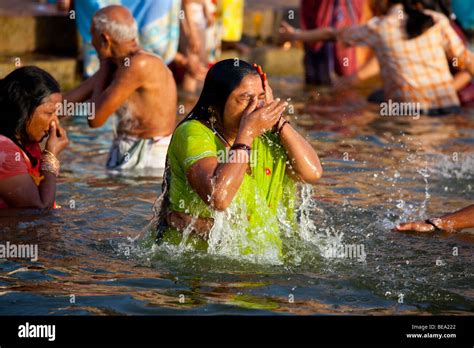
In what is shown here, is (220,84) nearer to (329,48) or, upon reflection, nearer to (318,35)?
(318,35)

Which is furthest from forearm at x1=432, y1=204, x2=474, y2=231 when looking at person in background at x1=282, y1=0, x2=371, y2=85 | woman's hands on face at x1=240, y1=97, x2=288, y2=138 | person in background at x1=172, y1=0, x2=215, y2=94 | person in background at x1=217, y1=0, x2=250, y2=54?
person in background at x1=217, y1=0, x2=250, y2=54

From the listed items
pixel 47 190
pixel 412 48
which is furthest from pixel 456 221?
pixel 412 48

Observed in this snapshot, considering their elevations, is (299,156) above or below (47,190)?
above

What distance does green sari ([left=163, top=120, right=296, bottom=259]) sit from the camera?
208 inches

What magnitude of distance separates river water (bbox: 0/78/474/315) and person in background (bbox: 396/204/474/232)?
2.9 inches

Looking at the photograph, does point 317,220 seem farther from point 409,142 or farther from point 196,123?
point 409,142

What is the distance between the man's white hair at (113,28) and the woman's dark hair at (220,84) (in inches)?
96.4

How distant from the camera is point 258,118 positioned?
4.99m

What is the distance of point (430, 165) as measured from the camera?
8.44 metres

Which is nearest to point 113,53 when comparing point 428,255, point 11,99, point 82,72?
point 11,99

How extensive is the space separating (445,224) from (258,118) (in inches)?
62.6

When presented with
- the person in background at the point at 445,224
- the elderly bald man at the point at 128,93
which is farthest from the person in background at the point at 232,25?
the person in background at the point at 445,224

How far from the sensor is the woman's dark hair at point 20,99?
242 inches

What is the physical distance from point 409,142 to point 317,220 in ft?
9.50
